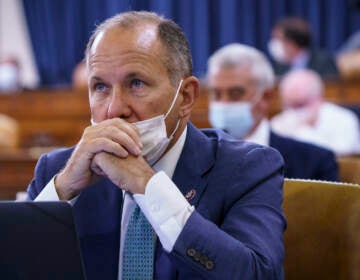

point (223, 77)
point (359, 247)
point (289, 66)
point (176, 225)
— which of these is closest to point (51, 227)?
point (176, 225)

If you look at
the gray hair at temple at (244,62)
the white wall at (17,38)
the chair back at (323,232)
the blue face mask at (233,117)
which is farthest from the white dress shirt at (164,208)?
the white wall at (17,38)

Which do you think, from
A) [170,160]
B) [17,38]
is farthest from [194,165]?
[17,38]

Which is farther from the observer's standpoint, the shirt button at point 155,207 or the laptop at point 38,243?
the shirt button at point 155,207

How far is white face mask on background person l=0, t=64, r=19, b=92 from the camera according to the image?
744 centimetres

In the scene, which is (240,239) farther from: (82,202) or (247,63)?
(247,63)

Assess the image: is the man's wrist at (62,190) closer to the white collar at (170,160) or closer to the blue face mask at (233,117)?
the white collar at (170,160)

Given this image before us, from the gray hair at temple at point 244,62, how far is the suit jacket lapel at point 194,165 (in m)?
1.63

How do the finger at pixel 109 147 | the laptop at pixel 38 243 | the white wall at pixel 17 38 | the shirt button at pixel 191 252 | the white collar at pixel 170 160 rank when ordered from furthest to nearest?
the white wall at pixel 17 38 → the white collar at pixel 170 160 → the finger at pixel 109 147 → the shirt button at pixel 191 252 → the laptop at pixel 38 243

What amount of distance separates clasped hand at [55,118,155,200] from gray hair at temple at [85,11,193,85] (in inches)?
8.1

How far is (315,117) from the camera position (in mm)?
5719

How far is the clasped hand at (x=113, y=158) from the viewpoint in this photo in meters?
1.59

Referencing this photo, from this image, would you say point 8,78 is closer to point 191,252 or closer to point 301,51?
point 301,51

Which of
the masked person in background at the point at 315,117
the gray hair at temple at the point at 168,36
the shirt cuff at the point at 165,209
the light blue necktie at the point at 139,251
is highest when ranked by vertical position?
the gray hair at temple at the point at 168,36

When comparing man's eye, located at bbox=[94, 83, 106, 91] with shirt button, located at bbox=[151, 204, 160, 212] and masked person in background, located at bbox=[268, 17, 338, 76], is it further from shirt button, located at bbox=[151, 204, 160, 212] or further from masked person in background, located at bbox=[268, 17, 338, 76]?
masked person in background, located at bbox=[268, 17, 338, 76]
